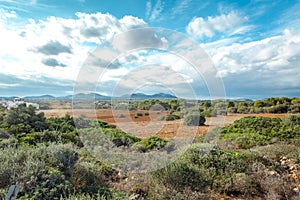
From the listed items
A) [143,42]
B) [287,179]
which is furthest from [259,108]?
[143,42]

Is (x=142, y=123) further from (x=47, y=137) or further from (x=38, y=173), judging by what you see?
(x=38, y=173)

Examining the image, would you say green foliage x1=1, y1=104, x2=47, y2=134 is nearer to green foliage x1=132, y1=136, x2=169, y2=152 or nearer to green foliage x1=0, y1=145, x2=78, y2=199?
green foliage x1=132, y1=136, x2=169, y2=152

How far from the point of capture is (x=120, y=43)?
435 cm

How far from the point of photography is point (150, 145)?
6.76m

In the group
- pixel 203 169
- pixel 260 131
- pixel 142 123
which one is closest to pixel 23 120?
pixel 142 123

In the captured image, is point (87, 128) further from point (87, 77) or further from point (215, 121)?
point (215, 121)

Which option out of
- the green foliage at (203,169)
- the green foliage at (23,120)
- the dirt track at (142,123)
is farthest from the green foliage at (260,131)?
the green foliage at (23,120)

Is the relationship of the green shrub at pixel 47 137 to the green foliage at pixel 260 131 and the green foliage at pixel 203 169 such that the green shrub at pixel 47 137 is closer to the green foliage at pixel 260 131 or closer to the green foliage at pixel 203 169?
the green foliage at pixel 203 169

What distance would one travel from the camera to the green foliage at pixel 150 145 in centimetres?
645

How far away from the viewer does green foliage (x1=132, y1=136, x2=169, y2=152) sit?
21.1 ft

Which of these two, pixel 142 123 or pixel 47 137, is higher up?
pixel 142 123

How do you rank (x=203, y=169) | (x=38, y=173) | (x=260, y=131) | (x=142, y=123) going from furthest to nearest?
(x=260, y=131), (x=142, y=123), (x=203, y=169), (x=38, y=173)

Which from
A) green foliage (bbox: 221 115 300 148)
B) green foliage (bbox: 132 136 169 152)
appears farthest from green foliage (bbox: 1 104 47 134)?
green foliage (bbox: 221 115 300 148)

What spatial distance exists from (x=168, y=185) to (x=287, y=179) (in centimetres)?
242
